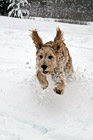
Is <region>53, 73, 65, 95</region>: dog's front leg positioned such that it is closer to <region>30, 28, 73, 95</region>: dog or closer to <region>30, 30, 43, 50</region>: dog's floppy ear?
<region>30, 28, 73, 95</region>: dog

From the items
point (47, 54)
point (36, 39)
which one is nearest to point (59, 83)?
point (47, 54)

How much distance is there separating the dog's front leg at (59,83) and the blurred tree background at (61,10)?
21.6 metres

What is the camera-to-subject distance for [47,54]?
4.71 m

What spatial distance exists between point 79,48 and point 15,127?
25.9 feet

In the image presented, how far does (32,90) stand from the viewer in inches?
240

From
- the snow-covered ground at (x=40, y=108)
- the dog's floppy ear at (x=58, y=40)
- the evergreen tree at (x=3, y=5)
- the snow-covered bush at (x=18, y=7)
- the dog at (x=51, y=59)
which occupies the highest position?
the evergreen tree at (x=3, y=5)

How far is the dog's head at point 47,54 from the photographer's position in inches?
180

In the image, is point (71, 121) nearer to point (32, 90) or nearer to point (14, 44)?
point (32, 90)

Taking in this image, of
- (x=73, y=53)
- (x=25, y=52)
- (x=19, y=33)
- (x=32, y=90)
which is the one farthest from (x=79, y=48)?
(x=32, y=90)

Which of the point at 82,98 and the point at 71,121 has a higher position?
the point at 82,98

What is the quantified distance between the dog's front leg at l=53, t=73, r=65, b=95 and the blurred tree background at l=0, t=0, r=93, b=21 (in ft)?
71.0

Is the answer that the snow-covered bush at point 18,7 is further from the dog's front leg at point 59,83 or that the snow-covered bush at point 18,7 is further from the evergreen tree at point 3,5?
the dog's front leg at point 59,83

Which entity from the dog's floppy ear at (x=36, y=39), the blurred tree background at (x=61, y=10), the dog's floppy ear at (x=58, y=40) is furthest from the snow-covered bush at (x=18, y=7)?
the dog's floppy ear at (x=58, y=40)

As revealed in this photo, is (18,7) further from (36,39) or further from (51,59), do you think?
(51,59)
